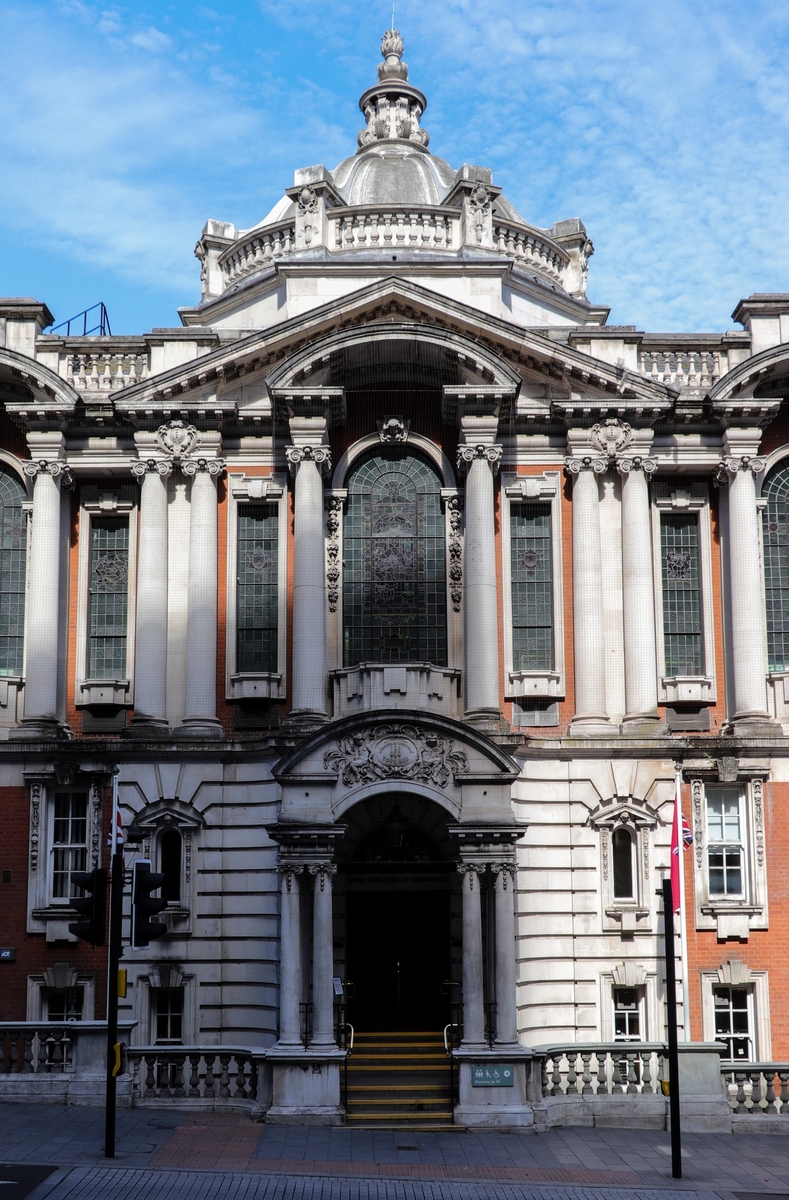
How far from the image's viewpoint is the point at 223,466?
2934cm

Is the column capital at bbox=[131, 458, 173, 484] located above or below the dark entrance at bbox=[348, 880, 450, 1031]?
above

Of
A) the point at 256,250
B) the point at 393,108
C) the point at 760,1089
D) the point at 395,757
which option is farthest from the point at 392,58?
the point at 760,1089

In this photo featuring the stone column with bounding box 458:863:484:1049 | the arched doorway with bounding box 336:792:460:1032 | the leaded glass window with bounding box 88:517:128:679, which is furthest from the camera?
the leaded glass window with bounding box 88:517:128:679

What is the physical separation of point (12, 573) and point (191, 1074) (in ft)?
36.1

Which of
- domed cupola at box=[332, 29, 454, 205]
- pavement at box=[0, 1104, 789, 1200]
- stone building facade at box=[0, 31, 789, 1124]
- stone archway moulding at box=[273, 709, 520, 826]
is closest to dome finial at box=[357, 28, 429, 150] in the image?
domed cupola at box=[332, 29, 454, 205]

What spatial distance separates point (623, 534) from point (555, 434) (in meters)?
2.55

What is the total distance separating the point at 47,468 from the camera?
2925 centimetres

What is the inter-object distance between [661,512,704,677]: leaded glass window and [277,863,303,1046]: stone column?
29.5 ft

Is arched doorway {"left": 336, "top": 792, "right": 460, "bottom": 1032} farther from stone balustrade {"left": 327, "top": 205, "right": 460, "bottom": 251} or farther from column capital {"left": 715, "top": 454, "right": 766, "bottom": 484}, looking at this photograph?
stone balustrade {"left": 327, "top": 205, "right": 460, "bottom": 251}

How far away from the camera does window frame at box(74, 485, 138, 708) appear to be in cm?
2886

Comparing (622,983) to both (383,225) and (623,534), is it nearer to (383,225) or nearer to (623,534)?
(623,534)

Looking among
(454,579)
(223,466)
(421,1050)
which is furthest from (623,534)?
(421,1050)

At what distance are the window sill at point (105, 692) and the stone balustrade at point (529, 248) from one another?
44.6 feet

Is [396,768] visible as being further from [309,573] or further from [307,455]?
[307,455]
